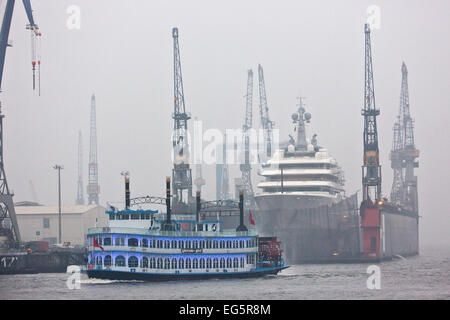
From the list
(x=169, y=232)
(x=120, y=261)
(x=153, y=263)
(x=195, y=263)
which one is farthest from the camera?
(x=195, y=263)

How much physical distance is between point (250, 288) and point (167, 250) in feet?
36.5

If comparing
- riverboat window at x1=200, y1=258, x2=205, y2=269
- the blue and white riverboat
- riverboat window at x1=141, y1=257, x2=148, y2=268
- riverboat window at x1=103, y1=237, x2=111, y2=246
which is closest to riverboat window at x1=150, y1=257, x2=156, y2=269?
the blue and white riverboat

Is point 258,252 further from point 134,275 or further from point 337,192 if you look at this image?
point 337,192

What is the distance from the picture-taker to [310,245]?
16212 cm

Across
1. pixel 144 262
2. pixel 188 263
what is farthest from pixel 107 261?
pixel 188 263

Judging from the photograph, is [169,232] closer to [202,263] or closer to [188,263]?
[188,263]

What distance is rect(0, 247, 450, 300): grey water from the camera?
91750mm

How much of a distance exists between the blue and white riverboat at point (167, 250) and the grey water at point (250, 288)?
1.42m

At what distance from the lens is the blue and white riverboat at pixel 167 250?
103 meters

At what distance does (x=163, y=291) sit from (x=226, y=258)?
17.0 meters

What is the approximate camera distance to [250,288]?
325 feet
